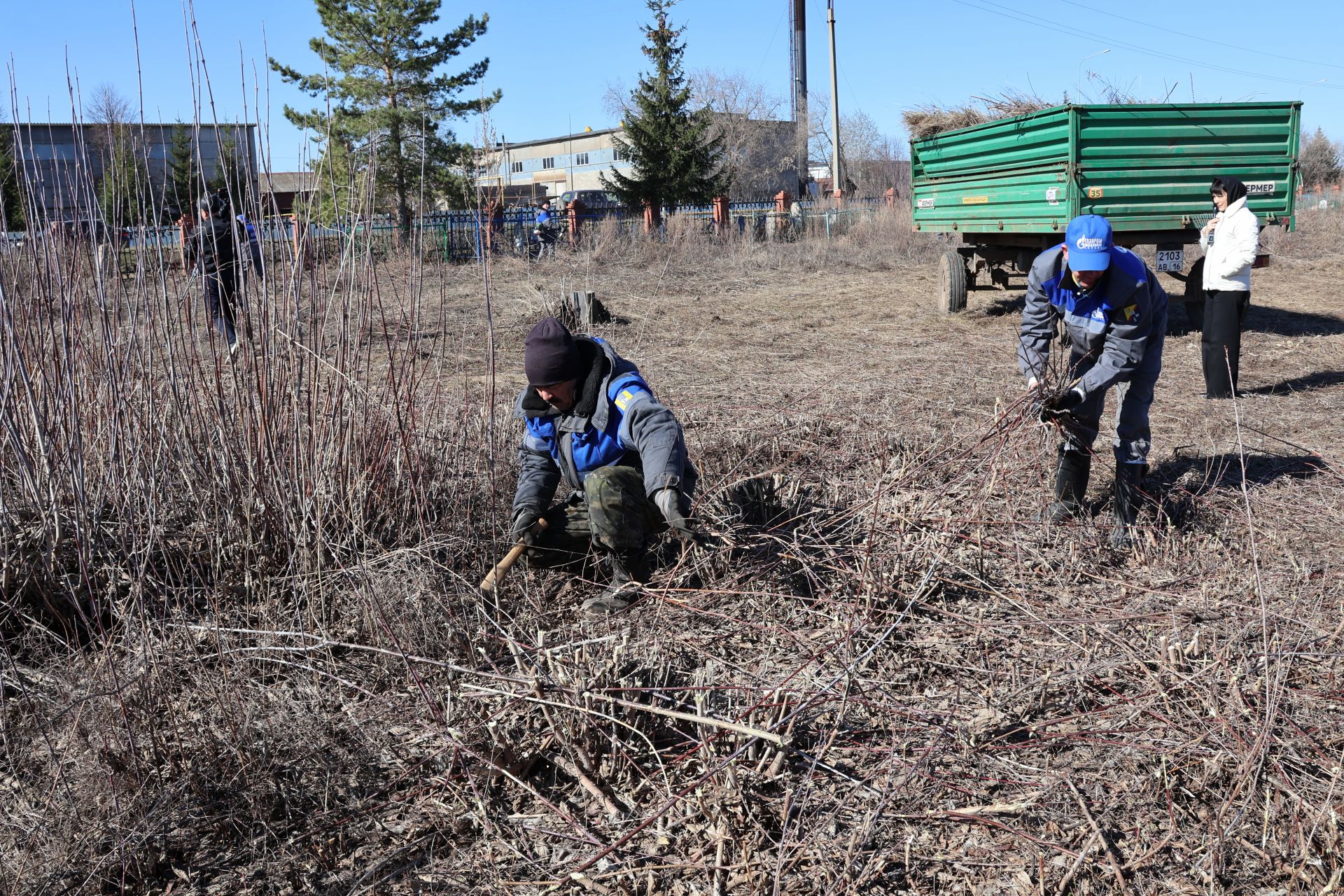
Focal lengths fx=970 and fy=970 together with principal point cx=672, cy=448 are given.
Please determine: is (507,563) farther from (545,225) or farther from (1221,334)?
(545,225)

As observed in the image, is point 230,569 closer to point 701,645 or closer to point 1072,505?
point 701,645

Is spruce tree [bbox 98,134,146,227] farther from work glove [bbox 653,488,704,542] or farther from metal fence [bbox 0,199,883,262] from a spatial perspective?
metal fence [bbox 0,199,883,262]

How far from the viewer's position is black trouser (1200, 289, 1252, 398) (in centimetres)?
594

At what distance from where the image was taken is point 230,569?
306 cm

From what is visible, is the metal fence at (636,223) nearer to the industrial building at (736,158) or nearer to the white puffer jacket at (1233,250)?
the white puffer jacket at (1233,250)

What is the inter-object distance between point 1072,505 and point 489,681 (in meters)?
2.67

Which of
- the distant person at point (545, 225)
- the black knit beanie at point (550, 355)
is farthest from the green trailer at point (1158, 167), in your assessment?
the distant person at point (545, 225)

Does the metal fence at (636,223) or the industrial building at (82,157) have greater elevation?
the metal fence at (636,223)

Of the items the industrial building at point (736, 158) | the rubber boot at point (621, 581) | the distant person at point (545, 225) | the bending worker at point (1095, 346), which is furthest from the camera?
the industrial building at point (736, 158)

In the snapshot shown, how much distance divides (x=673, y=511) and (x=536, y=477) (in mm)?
702

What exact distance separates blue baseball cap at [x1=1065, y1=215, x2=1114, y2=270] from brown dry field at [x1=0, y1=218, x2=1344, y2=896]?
55cm

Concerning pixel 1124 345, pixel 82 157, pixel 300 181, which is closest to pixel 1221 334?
pixel 1124 345

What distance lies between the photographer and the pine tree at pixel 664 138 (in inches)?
873

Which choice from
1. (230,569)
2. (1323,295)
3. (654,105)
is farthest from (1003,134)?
(654,105)
